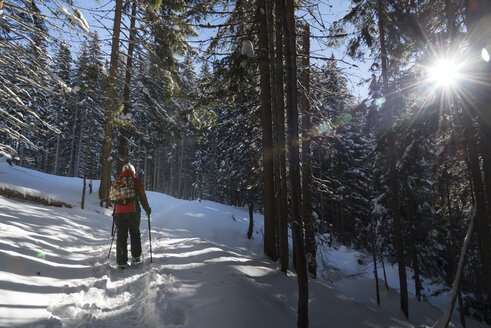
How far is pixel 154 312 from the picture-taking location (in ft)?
11.1

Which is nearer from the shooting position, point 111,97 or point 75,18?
point 75,18

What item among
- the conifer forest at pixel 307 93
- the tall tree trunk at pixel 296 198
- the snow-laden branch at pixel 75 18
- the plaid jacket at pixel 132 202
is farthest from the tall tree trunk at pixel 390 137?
the snow-laden branch at pixel 75 18

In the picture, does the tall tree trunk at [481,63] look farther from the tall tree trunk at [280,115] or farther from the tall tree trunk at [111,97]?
the tall tree trunk at [111,97]

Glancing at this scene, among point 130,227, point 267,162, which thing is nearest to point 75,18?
point 130,227

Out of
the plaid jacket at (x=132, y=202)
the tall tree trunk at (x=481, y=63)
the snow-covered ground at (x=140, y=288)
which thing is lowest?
the snow-covered ground at (x=140, y=288)

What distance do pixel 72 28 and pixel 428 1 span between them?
996 centimetres

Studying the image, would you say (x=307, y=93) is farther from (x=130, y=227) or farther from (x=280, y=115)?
(x=130, y=227)

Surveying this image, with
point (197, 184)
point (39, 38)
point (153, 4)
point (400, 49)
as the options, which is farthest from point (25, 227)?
point (197, 184)

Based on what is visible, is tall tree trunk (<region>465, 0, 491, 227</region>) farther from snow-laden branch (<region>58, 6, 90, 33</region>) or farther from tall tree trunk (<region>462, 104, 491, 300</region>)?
snow-laden branch (<region>58, 6, 90, 33</region>)

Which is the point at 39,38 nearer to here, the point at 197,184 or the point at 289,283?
the point at 289,283

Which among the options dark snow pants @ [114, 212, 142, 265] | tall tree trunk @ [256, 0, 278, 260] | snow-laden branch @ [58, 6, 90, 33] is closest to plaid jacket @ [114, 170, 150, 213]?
dark snow pants @ [114, 212, 142, 265]

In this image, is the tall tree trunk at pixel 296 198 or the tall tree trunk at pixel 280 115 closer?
the tall tree trunk at pixel 296 198

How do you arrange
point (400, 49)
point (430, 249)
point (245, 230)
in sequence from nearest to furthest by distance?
point (400, 49), point (430, 249), point (245, 230)

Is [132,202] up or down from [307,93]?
down
